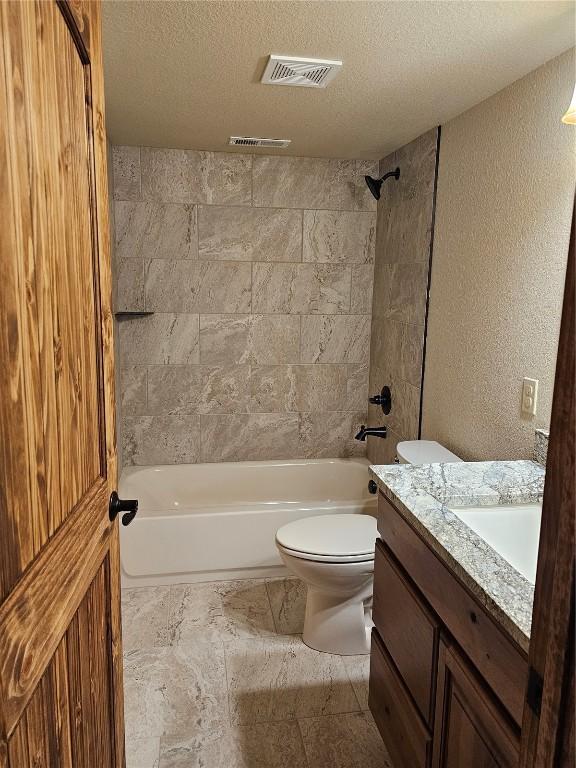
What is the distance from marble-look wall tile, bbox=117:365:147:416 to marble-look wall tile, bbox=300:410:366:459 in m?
0.99

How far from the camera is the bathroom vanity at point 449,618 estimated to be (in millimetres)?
1093

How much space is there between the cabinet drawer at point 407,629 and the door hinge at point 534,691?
2.36 ft

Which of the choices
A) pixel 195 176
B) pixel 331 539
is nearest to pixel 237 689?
pixel 331 539

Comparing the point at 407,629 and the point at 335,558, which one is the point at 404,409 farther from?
the point at 407,629

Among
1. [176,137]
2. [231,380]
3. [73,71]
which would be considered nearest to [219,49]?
[73,71]

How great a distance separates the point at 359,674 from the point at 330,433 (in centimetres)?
168

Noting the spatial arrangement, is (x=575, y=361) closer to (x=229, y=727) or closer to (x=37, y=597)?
(x=37, y=597)

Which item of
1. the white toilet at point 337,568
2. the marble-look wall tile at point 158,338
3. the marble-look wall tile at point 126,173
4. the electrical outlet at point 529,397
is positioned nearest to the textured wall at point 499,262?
the electrical outlet at point 529,397

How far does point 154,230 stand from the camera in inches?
132

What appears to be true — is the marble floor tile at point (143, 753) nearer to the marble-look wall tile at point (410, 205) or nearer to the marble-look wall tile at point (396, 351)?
the marble-look wall tile at point (396, 351)

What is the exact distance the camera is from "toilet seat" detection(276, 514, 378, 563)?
7.29 feet

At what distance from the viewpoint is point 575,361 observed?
0.55 meters

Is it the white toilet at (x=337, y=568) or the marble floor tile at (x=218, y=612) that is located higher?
the white toilet at (x=337, y=568)

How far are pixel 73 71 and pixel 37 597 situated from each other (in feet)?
2.88
